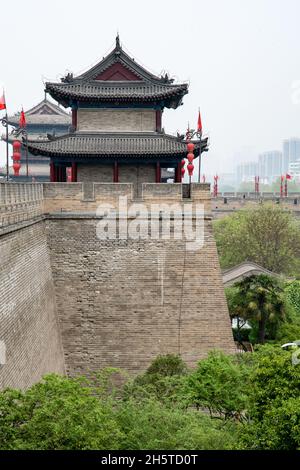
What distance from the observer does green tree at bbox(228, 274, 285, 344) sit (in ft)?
61.1

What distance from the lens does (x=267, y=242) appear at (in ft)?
111

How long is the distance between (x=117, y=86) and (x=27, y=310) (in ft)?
29.5

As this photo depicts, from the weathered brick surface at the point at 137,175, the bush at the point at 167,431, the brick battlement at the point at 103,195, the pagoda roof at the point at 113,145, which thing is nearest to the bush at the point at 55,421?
the bush at the point at 167,431

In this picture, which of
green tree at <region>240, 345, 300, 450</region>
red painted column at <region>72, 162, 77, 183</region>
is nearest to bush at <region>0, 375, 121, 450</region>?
green tree at <region>240, 345, 300, 450</region>

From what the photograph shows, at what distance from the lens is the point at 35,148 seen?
16.8 metres

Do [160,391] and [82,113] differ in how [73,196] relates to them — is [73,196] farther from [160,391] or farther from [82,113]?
[160,391]

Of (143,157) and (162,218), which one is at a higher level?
(143,157)

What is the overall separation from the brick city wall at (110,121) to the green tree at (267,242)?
56.3 feet

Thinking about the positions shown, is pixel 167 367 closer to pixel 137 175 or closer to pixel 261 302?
pixel 261 302

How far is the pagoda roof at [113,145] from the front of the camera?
17.0m

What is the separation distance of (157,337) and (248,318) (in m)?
4.98
